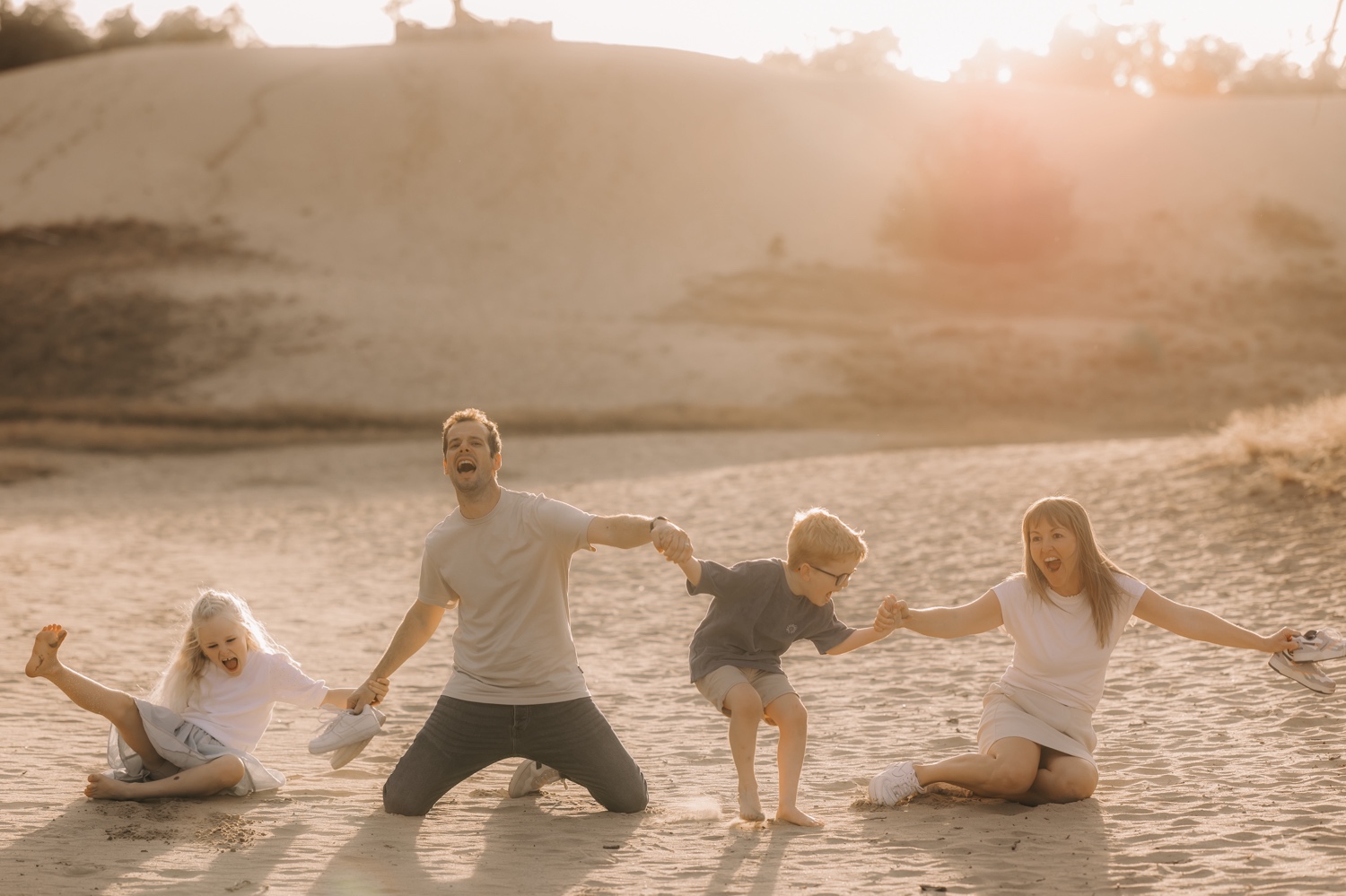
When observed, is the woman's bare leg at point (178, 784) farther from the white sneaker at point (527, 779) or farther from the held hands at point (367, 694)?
the white sneaker at point (527, 779)

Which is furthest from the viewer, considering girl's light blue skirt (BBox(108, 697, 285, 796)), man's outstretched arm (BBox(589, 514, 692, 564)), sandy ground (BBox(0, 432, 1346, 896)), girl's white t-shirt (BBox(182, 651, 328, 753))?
girl's white t-shirt (BBox(182, 651, 328, 753))

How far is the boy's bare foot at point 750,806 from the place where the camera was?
5.27 m

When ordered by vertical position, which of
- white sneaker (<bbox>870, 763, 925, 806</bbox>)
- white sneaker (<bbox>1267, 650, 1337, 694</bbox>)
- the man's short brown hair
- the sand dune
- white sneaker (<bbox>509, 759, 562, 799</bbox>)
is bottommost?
white sneaker (<bbox>509, 759, 562, 799</bbox>)

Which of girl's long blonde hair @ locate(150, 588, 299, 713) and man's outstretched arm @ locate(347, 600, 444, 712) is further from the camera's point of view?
girl's long blonde hair @ locate(150, 588, 299, 713)

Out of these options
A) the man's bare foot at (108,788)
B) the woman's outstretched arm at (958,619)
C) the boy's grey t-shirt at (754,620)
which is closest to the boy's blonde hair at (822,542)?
the boy's grey t-shirt at (754,620)

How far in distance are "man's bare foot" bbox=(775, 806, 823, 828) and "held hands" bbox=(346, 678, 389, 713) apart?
1.69 m

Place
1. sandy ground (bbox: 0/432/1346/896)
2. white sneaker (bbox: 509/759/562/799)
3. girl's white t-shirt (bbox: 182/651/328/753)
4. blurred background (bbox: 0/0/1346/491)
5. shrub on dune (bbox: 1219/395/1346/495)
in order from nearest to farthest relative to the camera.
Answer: sandy ground (bbox: 0/432/1346/896), girl's white t-shirt (bbox: 182/651/328/753), white sneaker (bbox: 509/759/562/799), shrub on dune (bbox: 1219/395/1346/495), blurred background (bbox: 0/0/1346/491)

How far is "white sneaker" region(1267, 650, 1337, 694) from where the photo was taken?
4.94 m

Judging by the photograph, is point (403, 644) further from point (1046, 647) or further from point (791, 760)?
point (1046, 647)

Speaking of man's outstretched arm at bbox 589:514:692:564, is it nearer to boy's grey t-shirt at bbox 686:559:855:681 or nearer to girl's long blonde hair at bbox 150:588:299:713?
boy's grey t-shirt at bbox 686:559:855:681

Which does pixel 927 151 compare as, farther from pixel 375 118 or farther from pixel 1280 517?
pixel 1280 517

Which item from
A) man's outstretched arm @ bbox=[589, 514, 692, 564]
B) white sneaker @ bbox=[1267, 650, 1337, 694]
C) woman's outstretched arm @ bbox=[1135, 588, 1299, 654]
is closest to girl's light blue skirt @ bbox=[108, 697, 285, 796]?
man's outstretched arm @ bbox=[589, 514, 692, 564]

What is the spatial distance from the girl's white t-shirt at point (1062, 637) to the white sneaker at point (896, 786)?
2.01 feet

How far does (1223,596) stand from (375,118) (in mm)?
44722
